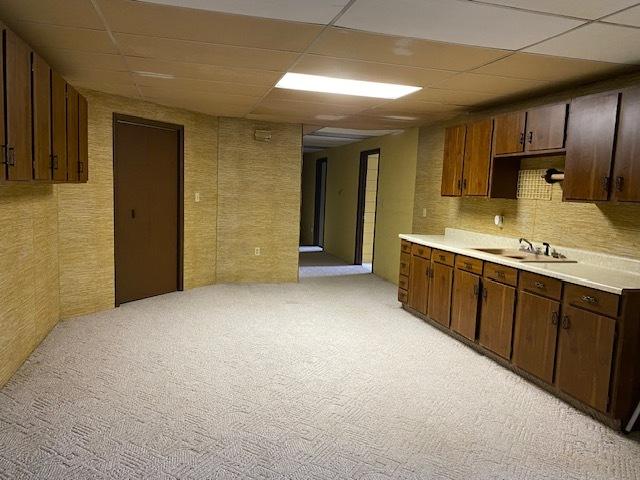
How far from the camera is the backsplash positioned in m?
3.36

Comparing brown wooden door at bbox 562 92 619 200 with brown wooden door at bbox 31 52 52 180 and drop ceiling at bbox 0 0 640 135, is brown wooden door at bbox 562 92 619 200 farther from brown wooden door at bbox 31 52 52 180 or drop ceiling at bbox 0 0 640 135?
brown wooden door at bbox 31 52 52 180

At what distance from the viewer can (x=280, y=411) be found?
9.28 feet

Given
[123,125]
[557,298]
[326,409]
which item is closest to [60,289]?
[123,125]

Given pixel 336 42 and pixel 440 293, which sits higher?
pixel 336 42

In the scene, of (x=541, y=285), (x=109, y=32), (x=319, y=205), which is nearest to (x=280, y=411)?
(x=541, y=285)

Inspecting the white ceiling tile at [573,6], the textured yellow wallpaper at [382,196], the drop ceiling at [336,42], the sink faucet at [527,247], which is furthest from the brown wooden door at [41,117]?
the textured yellow wallpaper at [382,196]

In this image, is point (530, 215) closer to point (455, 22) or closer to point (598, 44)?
point (598, 44)

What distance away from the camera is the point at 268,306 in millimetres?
5312

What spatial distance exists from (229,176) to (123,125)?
5.35 feet

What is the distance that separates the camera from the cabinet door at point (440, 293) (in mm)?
4359

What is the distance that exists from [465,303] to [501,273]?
57 centimetres

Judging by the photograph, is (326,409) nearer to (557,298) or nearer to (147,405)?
(147,405)

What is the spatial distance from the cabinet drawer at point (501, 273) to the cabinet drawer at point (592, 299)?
1.64 ft

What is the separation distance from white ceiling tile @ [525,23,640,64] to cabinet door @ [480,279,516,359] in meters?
1.69
